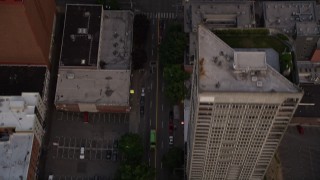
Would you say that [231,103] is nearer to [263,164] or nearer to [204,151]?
[204,151]

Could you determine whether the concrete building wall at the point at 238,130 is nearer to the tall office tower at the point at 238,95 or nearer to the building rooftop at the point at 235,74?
the tall office tower at the point at 238,95

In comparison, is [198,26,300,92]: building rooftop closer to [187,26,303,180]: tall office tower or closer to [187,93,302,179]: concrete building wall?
A: [187,26,303,180]: tall office tower

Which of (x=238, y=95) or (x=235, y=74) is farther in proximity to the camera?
(x=235, y=74)

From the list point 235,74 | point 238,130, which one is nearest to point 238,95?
point 235,74

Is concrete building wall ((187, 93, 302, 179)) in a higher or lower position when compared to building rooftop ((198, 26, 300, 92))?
lower

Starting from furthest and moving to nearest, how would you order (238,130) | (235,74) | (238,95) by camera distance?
(238,130) → (235,74) → (238,95)

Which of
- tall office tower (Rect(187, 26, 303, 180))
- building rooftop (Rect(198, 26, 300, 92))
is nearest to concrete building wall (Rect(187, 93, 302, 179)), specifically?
→ tall office tower (Rect(187, 26, 303, 180))

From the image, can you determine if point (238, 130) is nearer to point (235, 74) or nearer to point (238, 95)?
point (238, 95)

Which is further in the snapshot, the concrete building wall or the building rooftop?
the concrete building wall
